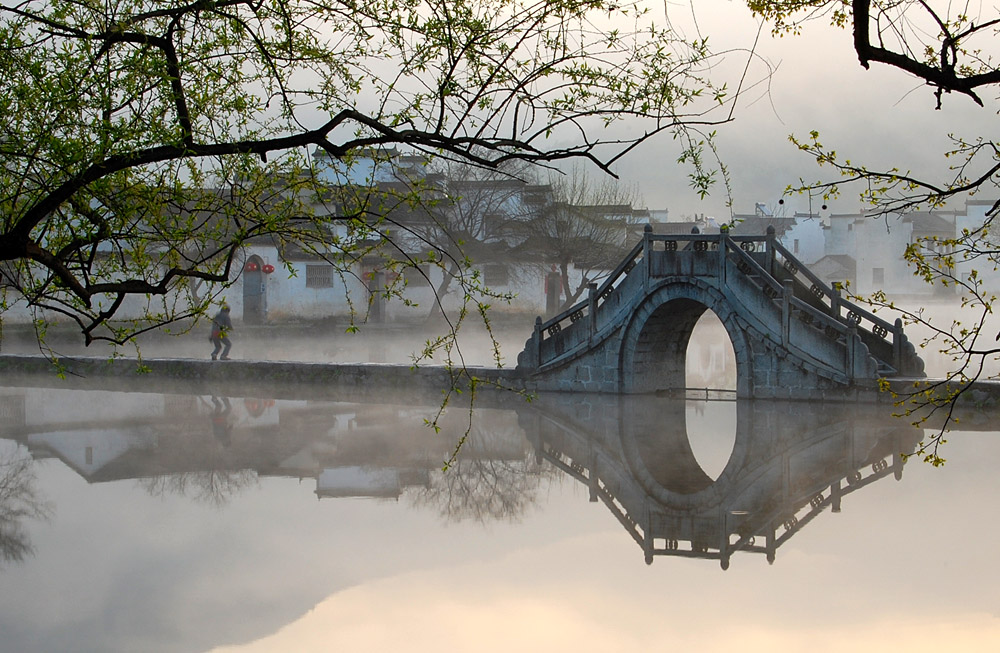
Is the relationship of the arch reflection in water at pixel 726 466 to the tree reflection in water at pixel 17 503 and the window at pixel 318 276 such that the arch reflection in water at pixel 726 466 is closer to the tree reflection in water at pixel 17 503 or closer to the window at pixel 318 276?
the tree reflection in water at pixel 17 503

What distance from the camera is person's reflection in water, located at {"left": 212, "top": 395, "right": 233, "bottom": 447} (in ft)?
57.0

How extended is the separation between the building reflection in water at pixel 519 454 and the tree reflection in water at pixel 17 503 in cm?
63

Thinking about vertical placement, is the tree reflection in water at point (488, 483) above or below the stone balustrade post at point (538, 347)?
below

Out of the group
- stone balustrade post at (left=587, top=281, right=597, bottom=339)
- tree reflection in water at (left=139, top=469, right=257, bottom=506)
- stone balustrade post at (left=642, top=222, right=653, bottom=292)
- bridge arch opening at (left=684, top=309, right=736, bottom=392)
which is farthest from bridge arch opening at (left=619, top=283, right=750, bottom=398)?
tree reflection in water at (left=139, top=469, right=257, bottom=506)

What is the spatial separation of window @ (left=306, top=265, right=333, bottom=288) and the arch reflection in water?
21.8m

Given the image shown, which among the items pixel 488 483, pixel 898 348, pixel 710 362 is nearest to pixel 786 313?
pixel 898 348

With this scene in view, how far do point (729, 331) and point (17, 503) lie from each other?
12.9 m

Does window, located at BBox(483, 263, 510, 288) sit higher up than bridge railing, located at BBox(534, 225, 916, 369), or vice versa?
window, located at BBox(483, 263, 510, 288)

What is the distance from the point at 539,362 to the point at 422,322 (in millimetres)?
19388

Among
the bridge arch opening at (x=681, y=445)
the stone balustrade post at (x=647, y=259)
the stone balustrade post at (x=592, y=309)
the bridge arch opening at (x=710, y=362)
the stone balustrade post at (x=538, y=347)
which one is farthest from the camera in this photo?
the bridge arch opening at (x=710, y=362)

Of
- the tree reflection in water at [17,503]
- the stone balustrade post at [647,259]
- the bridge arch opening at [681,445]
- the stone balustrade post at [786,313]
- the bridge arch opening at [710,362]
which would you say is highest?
the stone balustrade post at [647,259]

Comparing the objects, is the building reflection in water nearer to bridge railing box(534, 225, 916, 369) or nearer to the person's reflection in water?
the person's reflection in water

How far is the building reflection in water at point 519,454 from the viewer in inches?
490

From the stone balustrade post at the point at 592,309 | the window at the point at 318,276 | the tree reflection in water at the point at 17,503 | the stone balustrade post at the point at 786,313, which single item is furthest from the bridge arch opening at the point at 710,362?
the window at the point at 318,276
